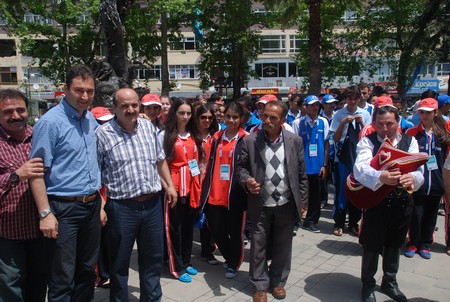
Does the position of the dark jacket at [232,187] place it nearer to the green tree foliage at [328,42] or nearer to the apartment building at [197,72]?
the green tree foliage at [328,42]

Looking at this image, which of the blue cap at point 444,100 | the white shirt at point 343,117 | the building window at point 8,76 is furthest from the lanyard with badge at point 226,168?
the building window at point 8,76

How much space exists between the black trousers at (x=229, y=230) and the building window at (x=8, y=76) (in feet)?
153

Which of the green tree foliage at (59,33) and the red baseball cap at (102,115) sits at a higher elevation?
the green tree foliage at (59,33)

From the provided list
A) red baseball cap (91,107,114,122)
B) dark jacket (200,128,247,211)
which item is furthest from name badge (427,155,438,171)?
red baseball cap (91,107,114,122)

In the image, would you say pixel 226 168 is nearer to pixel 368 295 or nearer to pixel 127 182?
pixel 127 182

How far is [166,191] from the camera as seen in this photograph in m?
3.80

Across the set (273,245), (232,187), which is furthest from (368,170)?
(232,187)

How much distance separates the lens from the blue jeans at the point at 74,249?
2.95m

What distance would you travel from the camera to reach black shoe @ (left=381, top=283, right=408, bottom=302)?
3854 millimetres

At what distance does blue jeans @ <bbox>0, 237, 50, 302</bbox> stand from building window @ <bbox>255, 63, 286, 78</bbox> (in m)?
45.7

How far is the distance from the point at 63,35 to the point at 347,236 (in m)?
20.8

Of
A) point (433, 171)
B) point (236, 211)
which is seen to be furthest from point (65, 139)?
point (433, 171)

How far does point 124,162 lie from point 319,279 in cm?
255

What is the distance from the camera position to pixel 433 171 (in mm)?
5078
